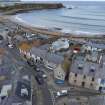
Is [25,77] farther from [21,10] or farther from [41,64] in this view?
[21,10]

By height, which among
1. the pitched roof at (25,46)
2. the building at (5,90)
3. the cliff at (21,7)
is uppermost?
the cliff at (21,7)

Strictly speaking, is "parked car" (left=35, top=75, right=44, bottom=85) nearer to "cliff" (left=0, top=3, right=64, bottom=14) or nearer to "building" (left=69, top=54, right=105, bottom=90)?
"building" (left=69, top=54, right=105, bottom=90)

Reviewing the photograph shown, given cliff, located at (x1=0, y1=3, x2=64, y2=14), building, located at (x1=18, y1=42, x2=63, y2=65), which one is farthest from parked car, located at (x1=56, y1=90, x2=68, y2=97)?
cliff, located at (x1=0, y1=3, x2=64, y2=14)

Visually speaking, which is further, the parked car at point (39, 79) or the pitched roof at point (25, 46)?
the pitched roof at point (25, 46)

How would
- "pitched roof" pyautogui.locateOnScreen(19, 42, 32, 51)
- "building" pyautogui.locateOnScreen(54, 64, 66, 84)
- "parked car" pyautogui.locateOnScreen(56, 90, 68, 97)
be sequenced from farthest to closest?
"pitched roof" pyautogui.locateOnScreen(19, 42, 32, 51), "building" pyautogui.locateOnScreen(54, 64, 66, 84), "parked car" pyautogui.locateOnScreen(56, 90, 68, 97)

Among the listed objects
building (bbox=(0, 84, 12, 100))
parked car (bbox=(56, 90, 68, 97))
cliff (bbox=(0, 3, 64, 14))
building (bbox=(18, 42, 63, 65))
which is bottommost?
parked car (bbox=(56, 90, 68, 97))

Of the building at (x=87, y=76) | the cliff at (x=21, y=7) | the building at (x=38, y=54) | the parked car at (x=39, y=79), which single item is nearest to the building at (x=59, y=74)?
the building at (x=87, y=76)

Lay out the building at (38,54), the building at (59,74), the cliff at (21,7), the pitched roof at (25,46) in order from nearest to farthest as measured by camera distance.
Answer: the building at (59,74) < the building at (38,54) < the pitched roof at (25,46) < the cliff at (21,7)

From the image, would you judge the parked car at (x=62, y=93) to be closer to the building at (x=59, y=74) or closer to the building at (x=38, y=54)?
the building at (x=59, y=74)

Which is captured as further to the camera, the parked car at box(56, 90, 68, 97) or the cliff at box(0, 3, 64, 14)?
the cliff at box(0, 3, 64, 14)
